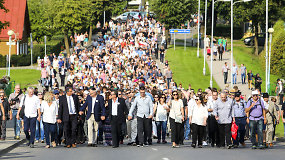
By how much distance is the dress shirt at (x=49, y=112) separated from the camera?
21.0 m

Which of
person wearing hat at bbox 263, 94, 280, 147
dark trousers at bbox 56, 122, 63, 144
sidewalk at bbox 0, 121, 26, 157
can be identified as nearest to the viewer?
sidewalk at bbox 0, 121, 26, 157

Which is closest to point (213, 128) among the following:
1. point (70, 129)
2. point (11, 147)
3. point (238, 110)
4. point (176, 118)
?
point (238, 110)

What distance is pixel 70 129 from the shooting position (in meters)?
21.2

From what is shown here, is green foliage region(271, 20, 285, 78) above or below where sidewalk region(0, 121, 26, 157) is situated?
above

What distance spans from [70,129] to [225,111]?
4807mm

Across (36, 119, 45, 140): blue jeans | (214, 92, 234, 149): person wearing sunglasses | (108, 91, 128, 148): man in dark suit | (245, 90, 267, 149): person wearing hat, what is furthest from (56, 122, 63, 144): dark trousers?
(245, 90, 267, 149): person wearing hat

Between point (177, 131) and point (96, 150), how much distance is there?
282 cm

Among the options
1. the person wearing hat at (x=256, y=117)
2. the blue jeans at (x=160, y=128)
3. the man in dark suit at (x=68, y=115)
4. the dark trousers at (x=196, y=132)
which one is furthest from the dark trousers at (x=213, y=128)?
the man in dark suit at (x=68, y=115)

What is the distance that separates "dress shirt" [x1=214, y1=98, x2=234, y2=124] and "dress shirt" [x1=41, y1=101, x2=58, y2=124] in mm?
4987

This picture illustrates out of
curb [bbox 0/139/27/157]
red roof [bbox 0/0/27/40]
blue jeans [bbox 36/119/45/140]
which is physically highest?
red roof [bbox 0/0/27/40]

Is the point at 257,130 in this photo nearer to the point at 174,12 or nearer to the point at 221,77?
the point at 221,77

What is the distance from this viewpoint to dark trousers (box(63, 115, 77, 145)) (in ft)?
68.9

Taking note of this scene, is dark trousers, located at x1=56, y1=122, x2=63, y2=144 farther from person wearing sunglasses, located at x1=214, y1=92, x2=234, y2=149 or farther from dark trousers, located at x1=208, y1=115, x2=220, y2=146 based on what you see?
person wearing sunglasses, located at x1=214, y1=92, x2=234, y2=149

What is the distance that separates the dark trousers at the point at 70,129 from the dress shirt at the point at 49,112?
0.40 m
